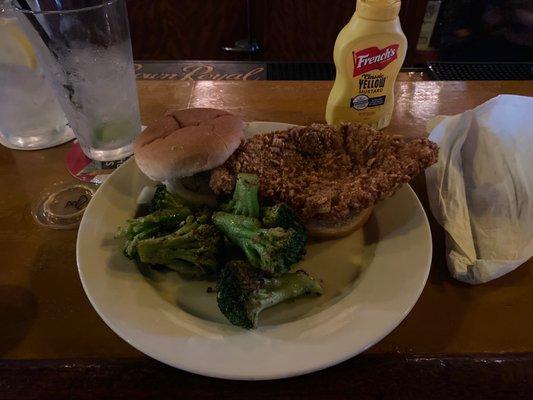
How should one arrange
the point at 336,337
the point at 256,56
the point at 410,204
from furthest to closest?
1. the point at 256,56
2. the point at 410,204
3. the point at 336,337

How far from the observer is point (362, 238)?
1168 mm

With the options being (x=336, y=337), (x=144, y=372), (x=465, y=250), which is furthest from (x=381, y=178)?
(x=144, y=372)

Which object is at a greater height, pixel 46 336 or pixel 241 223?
pixel 241 223

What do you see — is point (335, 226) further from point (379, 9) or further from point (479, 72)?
point (479, 72)

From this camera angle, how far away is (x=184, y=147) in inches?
44.3

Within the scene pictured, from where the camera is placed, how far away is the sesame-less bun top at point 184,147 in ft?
3.68

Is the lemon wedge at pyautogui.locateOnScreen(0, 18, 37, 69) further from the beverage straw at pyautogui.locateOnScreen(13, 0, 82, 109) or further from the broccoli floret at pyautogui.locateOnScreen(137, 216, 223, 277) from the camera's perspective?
the broccoli floret at pyautogui.locateOnScreen(137, 216, 223, 277)

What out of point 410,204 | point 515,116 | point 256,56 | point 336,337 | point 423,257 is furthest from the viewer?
point 256,56

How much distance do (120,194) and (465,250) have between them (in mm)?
946

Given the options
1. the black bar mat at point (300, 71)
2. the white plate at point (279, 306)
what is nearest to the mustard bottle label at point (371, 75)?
the white plate at point (279, 306)

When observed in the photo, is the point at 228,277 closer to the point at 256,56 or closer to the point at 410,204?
the point at 410,204

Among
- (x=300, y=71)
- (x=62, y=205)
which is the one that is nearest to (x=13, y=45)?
(x=62, y=205)

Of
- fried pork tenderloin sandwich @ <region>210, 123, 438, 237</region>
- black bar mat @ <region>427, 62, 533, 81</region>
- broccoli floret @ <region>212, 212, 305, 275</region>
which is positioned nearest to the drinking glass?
fried pork tenderloin sandwich @ <region>210, 123, 438, 237</region>

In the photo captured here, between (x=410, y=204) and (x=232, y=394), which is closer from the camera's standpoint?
(x=232, y=394)
